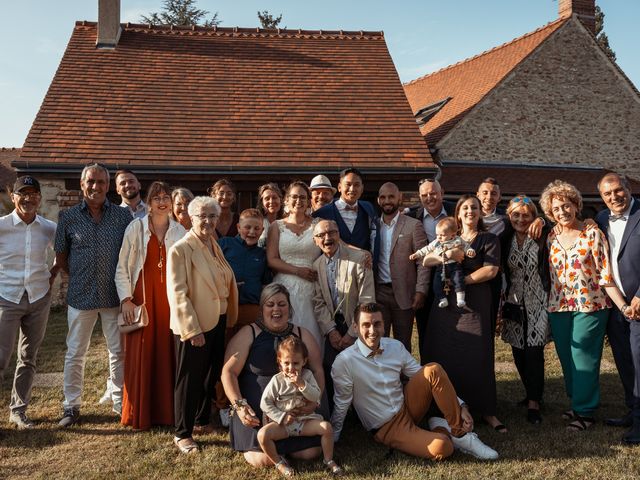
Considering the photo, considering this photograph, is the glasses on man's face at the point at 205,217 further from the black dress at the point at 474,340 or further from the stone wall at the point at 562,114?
the stone wall at the point at 562,114

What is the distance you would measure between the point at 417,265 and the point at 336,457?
1788mm

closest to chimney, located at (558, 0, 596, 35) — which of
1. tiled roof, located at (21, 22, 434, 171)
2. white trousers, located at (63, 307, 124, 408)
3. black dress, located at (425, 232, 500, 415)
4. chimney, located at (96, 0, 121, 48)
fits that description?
tiled roof, located at (21, 22, 434, 171)

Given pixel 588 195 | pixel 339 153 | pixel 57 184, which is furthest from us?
pixel 588 195

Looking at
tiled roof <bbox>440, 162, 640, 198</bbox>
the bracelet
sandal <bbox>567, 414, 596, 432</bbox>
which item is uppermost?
tiled roof <bbox>440, 162, 640, 198</bbox>

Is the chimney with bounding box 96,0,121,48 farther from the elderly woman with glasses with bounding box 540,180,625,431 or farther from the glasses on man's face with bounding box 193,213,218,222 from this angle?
the elderly woman with glasses with bounding box 540,180,625,431


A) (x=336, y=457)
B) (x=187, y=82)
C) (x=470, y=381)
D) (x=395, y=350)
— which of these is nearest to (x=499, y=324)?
(x=470, y=381)

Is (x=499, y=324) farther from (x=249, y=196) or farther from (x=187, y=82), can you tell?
(x=187, y=82)

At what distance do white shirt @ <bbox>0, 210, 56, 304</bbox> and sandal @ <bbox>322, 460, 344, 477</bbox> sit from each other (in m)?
2.76

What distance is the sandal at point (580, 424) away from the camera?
451cm

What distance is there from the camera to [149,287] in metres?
4.54

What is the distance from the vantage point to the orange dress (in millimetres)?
4484

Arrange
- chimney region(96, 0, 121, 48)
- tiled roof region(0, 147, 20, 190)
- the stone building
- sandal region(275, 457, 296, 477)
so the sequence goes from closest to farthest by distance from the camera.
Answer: sandal region(275, 457, 296, 477) < chimney region(96, 0, 121, 48) < the stone building < tiled roof region(0, 147, 20, 190)

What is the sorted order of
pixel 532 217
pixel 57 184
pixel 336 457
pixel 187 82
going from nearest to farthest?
1. pixel 336 457
2. pixel 532 217
3. pixel 57 184
4. pixel 187 82

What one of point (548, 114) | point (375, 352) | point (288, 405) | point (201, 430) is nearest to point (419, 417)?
point (375, 352)
